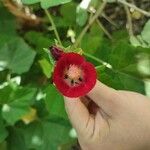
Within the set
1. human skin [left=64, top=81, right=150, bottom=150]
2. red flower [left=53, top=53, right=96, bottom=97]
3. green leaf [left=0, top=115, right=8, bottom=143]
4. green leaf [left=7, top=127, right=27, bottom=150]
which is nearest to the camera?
red flower [left=53, top=53, right=96, bottom=97]

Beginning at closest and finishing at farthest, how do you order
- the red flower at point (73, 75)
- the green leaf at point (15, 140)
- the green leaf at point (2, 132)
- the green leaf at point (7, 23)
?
the red flower at point (73, 75) → the green leaf at point (2, 132) → the green leaf at point (15, 140) → the green leaf at point (7, 23)

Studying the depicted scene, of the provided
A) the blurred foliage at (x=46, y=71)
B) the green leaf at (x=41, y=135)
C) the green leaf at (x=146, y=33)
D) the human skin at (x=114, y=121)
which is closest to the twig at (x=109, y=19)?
the blurred foliage at (x=46, y=71)

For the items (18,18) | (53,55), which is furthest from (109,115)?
(18,18)

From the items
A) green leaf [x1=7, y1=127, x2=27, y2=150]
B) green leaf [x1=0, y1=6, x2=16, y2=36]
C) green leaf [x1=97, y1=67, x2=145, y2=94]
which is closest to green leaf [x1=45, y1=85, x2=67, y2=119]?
green leaf [x1=97, y1=67, x2=145, y2=94]

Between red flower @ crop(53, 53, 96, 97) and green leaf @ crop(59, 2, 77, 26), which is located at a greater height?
red flower @ crop(53, 53, 96, 97)

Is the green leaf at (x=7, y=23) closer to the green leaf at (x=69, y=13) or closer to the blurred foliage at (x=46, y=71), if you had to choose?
the blurred foliage at (x=46, y=71)

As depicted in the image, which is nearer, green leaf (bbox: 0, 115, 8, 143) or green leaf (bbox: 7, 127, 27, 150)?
green leaf (bbox: 0, 115, 8, 143)

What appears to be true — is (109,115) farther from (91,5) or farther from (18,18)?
(18,18)

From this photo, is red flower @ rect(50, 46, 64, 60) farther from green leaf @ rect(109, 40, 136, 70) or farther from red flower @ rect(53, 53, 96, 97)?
green leaf @ rect(109, 40, 136, 70)
